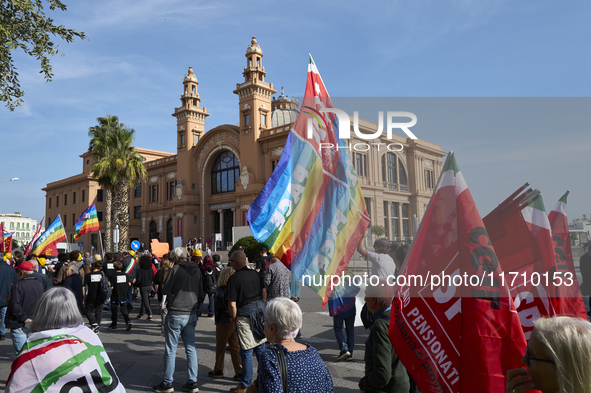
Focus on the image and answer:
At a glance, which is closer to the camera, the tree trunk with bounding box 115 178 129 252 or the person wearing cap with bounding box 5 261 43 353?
the person wearing cap with bounding box 5 261 43 353

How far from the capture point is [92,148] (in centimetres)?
3359

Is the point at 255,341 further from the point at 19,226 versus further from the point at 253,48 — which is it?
the point at 19,226

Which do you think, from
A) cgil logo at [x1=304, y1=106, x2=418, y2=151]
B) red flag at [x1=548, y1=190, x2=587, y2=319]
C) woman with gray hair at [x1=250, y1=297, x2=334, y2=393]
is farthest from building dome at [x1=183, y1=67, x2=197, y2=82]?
woman with gray hair at [x1=250, y1=297, x2=334, y2=393]

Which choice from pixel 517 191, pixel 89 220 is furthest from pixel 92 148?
pixel 517 191

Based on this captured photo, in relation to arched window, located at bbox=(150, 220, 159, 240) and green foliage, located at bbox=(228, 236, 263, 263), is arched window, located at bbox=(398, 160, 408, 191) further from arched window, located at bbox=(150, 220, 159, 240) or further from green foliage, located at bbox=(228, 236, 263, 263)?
arched window, located at bbox=(150, 220, 159, 240)

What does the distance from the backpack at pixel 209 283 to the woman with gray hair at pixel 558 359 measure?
27.4 feet

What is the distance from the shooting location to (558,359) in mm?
1688

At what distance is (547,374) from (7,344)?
31.5ft

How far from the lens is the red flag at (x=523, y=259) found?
3271 millimetres

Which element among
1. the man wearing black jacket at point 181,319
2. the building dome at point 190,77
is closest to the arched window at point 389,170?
the man wearing black jacket at point 181,319

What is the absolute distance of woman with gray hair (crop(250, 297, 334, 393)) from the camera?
8.17ft

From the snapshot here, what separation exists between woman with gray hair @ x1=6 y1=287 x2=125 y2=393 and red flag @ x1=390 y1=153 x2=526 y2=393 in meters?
1.87

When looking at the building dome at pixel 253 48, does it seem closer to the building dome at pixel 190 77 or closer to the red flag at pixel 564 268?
the building dome at pixel 190 77

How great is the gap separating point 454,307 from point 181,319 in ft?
12.9
